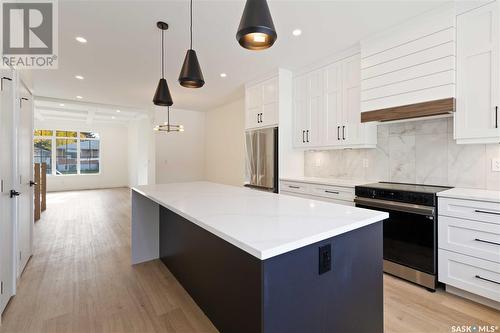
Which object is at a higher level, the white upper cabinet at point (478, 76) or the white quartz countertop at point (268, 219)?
the white upper cabinet at point (478, 76)

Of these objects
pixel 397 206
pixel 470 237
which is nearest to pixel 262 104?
pixel 397 206

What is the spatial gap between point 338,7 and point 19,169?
11.6 feet

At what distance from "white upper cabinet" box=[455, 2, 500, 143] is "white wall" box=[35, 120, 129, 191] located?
11.1 meters

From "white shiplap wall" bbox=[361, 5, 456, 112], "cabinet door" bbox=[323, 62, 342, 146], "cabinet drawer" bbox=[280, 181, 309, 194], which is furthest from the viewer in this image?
"cabinet drawer" bbox=[280, 181, 309, 194]

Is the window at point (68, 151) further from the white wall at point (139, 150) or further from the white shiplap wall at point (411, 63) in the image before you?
the white shiplap wall at point (411, 63)

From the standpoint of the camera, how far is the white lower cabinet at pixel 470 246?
6.41 feet

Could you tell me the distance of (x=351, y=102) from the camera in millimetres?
3146

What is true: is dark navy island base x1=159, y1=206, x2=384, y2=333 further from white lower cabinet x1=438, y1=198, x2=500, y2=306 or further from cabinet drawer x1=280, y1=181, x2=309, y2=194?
cabinet drawer x1=280, y1=181, x2=309, y2=194

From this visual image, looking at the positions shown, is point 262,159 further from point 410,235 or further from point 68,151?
point 68,151

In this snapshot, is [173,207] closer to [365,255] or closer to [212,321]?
[212,321]

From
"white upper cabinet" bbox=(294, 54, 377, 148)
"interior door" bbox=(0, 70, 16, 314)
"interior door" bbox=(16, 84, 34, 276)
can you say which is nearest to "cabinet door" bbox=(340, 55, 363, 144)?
"white upper cabinet" bbox=(294, 54, 377, 148)

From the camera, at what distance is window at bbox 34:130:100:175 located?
9.17 metres

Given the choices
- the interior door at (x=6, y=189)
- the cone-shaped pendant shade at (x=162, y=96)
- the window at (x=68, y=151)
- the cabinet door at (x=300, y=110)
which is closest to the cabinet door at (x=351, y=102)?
the cabinet door at (x=300, y=110)

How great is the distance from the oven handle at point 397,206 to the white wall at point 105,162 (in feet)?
33.9
